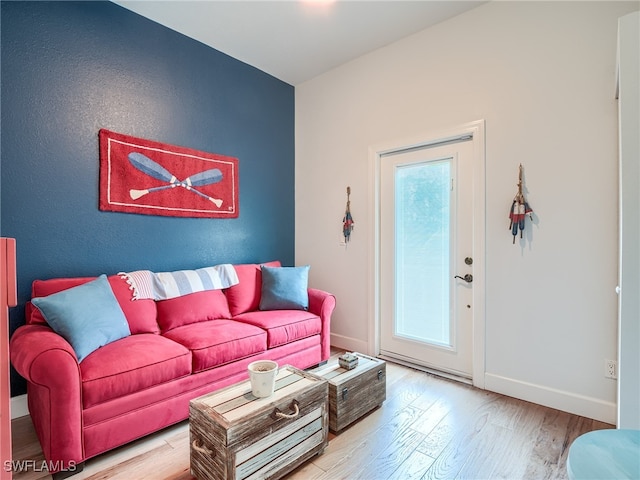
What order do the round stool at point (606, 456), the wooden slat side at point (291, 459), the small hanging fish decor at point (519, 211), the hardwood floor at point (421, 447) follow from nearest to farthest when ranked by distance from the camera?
1. the round stool at point (606, 456)
2. the wooden slat side at point (291, 459)
3. the hardwood floor at point (421, 447)
4. the small hanging fish decor at point (519, 211)

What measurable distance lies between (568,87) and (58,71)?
3445mm

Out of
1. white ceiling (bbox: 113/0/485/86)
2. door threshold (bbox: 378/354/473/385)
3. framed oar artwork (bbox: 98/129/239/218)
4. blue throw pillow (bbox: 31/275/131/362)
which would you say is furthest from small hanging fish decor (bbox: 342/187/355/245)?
blue throw pillow (bbox: 31/275/131/362)

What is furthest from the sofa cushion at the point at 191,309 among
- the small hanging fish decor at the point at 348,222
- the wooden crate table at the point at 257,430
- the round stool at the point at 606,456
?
the round stool at the point at 606,456

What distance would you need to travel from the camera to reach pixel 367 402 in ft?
7.07

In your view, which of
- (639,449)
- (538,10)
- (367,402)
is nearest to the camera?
(639,449)

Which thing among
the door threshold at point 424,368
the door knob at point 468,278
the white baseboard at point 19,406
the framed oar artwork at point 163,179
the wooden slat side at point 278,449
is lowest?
the door threshold at point 424,368

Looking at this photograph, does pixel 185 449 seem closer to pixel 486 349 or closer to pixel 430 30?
pixel 486 349

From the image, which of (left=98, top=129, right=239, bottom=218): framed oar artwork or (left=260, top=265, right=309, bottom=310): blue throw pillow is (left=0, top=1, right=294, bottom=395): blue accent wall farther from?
(left=260, top=265, right=309, bottom=310): blue throw pillow

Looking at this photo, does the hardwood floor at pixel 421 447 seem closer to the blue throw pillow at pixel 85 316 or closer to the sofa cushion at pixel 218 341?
the sofa cushion at pixel 218 341

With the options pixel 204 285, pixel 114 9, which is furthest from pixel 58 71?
pixel 204 285

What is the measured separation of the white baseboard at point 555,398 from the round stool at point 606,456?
1.65 meters

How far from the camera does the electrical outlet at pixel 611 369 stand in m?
2.03

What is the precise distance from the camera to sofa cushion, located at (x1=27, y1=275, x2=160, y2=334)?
2.07m

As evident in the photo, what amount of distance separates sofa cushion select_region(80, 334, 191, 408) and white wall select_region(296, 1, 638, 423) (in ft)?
7.33
